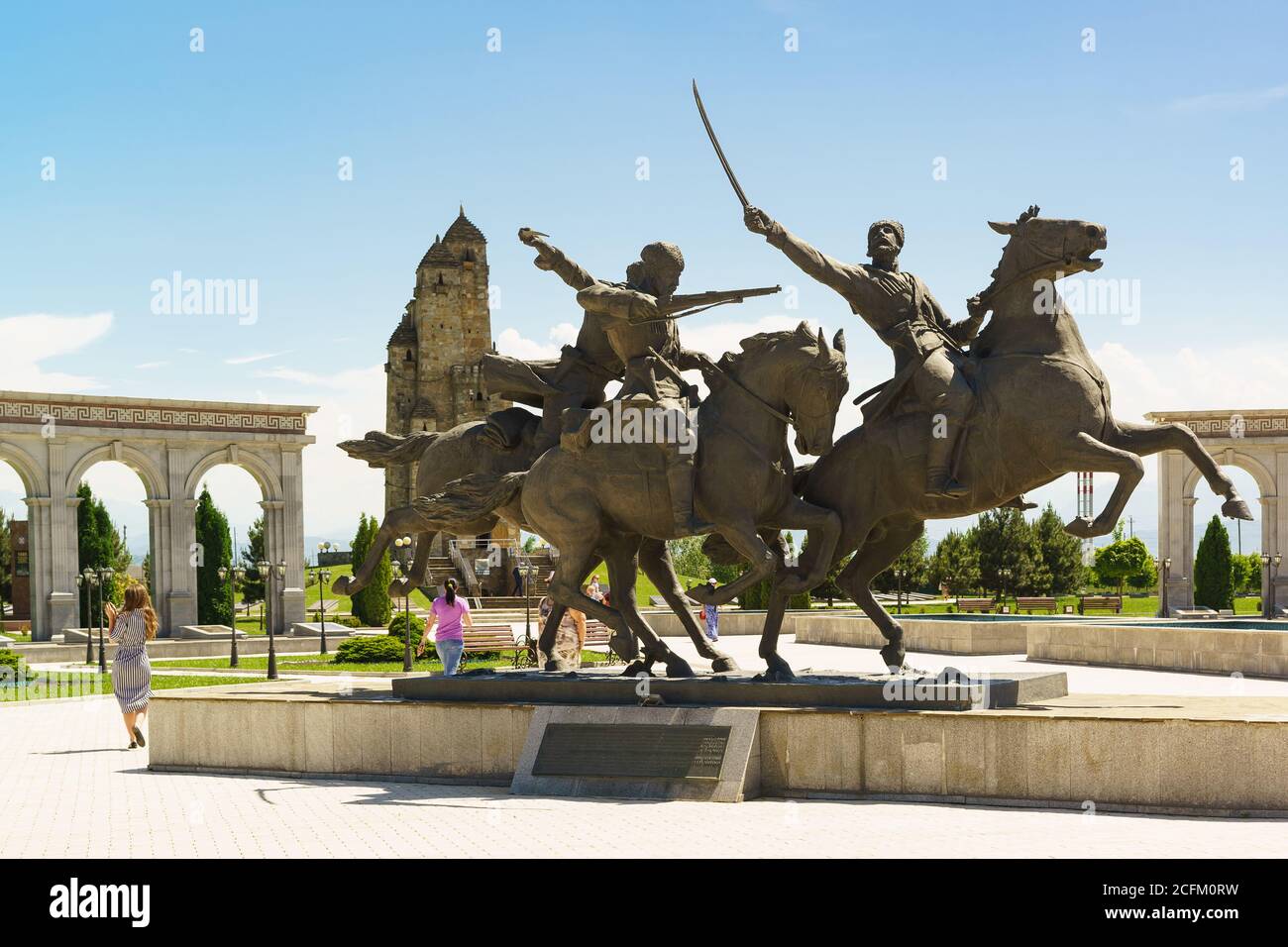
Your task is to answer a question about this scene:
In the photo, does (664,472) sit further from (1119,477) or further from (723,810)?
(1119,477)

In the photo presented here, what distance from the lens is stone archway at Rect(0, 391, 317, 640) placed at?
4059 centimetres

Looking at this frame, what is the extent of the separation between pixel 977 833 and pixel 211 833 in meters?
5.14

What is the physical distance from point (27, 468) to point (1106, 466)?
3648 cm

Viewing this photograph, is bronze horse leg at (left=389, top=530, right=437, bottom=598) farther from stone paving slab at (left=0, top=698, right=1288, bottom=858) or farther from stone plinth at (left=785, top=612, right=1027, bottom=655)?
stone plinth at (left=785, top=612, right=1027, bottom=655)

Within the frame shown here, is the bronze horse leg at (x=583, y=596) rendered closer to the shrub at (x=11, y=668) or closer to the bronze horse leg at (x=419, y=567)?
the bronze horse leg at (x=419, y=567)

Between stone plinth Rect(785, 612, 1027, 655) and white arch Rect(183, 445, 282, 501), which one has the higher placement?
white arch Rect(183, 445, 282, 501)

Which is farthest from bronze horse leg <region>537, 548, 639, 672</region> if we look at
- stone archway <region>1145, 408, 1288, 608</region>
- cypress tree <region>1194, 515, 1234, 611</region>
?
cypress tree <region>1194, 515, 1234, 611</region>

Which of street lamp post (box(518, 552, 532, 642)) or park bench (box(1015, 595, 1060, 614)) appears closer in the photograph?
street lamp post (box(518, 552, 532, 642))

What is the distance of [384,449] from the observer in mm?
14250

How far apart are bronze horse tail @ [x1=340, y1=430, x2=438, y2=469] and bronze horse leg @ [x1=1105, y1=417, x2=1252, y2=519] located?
659cm

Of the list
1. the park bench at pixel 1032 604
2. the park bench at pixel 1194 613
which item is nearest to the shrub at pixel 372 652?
the park bench at pixel 1032 604

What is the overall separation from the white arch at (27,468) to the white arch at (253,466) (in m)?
4.61

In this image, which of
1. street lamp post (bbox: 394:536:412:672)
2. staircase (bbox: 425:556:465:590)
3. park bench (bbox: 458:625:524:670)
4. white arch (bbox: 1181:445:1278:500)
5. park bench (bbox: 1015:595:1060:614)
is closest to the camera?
street lamp post (bbox: 394:536:412:672)

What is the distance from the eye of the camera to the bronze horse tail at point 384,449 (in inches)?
559
